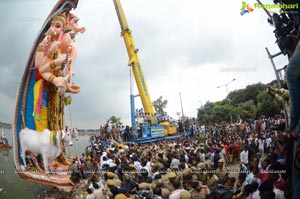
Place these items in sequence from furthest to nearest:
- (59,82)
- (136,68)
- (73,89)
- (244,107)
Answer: (244,107)
(136,68)
(73,89)
(59,82)

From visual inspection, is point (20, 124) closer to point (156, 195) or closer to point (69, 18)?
point (69, 18)

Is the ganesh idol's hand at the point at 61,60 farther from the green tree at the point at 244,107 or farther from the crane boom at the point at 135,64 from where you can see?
the green tree at the point at 244,107

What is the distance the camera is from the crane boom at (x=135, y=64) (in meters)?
18.5

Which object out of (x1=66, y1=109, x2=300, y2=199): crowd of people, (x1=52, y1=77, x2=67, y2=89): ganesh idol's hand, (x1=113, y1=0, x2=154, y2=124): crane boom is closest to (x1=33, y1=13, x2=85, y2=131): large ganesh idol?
(x1=52, y1=77, x2=67, y2=89): ganesh idol's hand

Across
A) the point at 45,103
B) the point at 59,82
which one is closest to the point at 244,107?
the point at 45,103

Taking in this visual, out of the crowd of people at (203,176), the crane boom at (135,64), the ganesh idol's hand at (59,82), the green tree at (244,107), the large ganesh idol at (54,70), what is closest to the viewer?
the crowd of people at (203,176)

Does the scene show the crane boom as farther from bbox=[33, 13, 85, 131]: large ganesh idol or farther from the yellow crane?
bbox=[33, 13, 85, 131]: large ganesh idol

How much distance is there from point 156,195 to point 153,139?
12253 mm

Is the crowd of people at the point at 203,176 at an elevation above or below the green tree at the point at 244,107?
below

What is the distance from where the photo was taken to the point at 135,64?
18.5 meters

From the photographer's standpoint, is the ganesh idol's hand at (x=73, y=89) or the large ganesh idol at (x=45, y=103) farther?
the ganesh idol's hand at (x=73, y=89)

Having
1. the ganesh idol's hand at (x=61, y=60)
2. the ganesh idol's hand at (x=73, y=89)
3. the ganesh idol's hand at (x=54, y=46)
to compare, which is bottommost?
the ganesh idol's hand at (x=73, y=89)

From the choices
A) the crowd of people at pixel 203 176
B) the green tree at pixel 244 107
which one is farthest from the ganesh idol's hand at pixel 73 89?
the green tree at pixel 244 107

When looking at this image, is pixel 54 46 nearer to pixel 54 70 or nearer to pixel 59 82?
pixel 54 70
